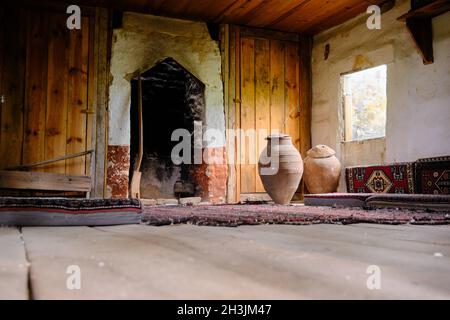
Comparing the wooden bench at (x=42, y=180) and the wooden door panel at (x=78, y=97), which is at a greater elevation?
the wooden door panel at (x=78, y=97)

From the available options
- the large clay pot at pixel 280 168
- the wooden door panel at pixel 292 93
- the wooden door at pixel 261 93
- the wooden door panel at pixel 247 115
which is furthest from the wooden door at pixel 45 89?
the wooden door panel at pixel 292 93

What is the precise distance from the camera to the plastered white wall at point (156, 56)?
4898mm

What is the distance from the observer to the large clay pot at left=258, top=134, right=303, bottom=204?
4.42 m

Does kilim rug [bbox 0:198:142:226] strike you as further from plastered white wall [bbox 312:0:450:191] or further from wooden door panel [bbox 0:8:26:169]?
plastered white wall [bbox 312:0:450:191]

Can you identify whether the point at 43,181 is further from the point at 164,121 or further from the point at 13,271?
the point at 13,271

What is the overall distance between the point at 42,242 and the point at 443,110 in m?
3.98

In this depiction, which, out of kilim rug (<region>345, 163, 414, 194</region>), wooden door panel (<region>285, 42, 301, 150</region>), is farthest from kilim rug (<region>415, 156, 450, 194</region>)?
wooden door panel (<region>285, 42, 301, 150</region>)

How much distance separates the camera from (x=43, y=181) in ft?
13.7

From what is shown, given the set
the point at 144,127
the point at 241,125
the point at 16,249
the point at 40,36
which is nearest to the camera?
the point at 16,249

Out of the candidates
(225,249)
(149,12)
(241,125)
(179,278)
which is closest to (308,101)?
(241,125)

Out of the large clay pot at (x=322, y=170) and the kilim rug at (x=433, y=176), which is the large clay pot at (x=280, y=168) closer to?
the large clay pot at (x=322, y=170)

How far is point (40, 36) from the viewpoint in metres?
4.63

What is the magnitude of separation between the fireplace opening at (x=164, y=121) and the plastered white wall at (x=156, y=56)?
0.32ft
